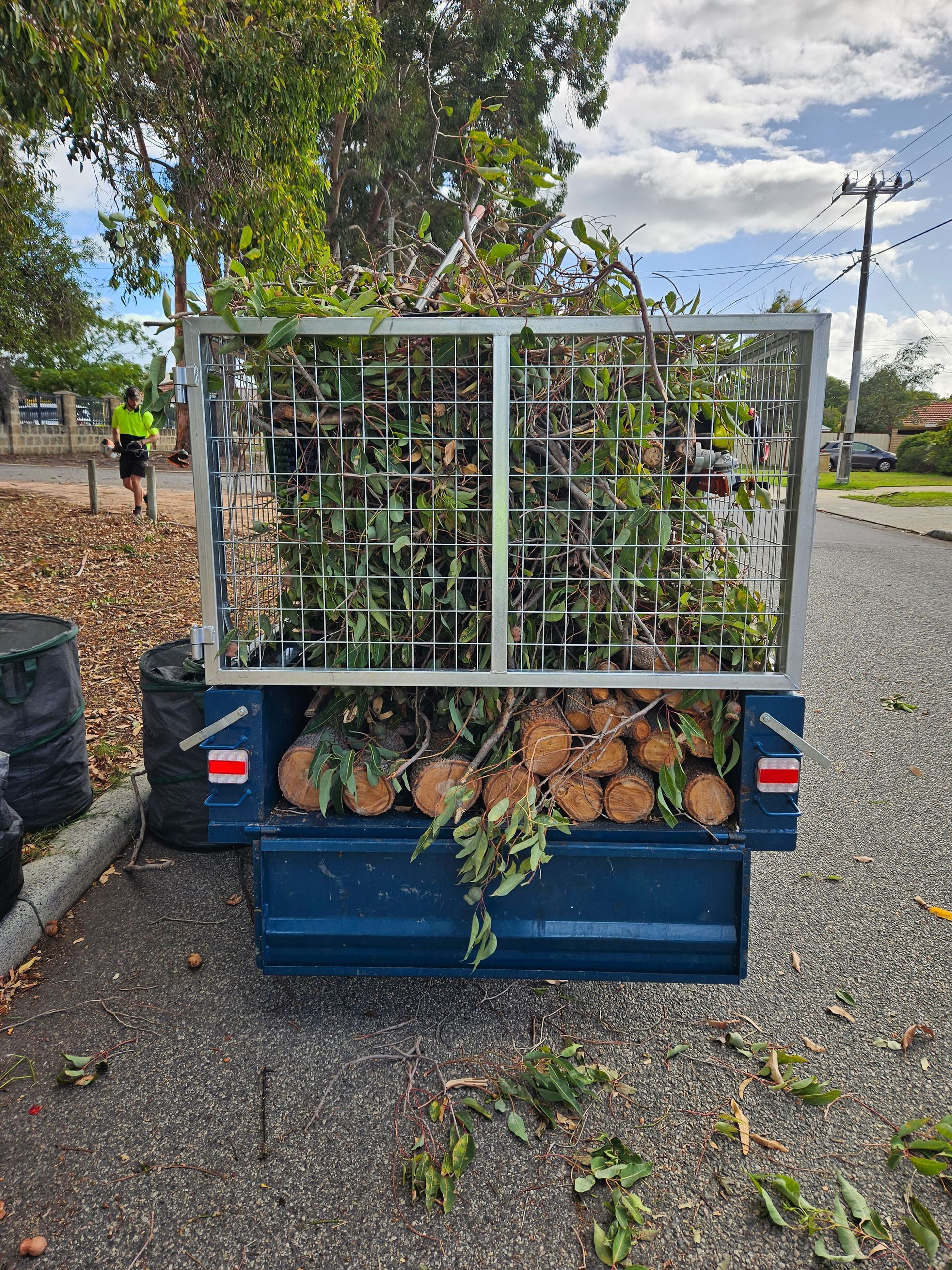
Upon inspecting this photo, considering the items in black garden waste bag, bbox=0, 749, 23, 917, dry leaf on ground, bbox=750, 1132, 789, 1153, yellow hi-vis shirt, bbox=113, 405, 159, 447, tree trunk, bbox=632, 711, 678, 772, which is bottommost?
dry leaf on ground, bbox=750, 1132, 789, 1153

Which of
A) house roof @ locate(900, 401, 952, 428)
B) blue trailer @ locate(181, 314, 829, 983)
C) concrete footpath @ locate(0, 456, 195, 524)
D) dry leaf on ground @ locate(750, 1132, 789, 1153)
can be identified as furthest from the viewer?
house roof @ locate(900, 401, 952, 428)

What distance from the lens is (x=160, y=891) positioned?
3604mm

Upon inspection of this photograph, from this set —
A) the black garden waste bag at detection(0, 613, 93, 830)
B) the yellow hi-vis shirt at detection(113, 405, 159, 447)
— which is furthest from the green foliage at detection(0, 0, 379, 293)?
the black garden waste bag at detection(0, 613, 93, 830)

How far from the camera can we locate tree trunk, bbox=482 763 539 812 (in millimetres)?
2609

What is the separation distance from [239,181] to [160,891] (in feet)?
23.2

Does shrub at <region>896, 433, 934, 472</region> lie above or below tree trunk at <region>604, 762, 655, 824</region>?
above

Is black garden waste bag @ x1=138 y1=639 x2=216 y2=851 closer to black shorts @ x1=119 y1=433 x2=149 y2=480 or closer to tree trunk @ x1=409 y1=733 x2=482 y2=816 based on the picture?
tree trunk @ x1=409 y1=733 x2=482 y2=816

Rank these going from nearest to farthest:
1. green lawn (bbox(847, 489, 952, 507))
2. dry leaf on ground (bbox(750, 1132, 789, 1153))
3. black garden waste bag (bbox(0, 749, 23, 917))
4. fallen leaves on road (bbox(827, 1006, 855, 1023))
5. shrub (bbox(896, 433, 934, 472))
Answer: dry leaf on ground (bbox(750, 1132, 789, 1153))
fallen leaves on road (bbox(827, 1006, 855, 1023))
black garden waste bag (bbox(0, 749, 23, 917))
green lawn (bbox(847, 489, 952, 507))
shrub (bbox(896, 433, 934, 472))

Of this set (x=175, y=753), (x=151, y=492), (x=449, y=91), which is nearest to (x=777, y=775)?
(x=175, y=753)

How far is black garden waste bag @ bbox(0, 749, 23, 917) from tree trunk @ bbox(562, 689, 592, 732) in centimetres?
198

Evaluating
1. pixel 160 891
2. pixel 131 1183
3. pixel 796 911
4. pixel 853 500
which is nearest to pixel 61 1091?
pixel 131 1183

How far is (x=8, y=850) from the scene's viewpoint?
3.04 metres

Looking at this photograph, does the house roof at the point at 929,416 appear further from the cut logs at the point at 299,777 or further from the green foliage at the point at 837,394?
the cut logs at the point at 299,777

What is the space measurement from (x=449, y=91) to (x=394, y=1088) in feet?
66.9
